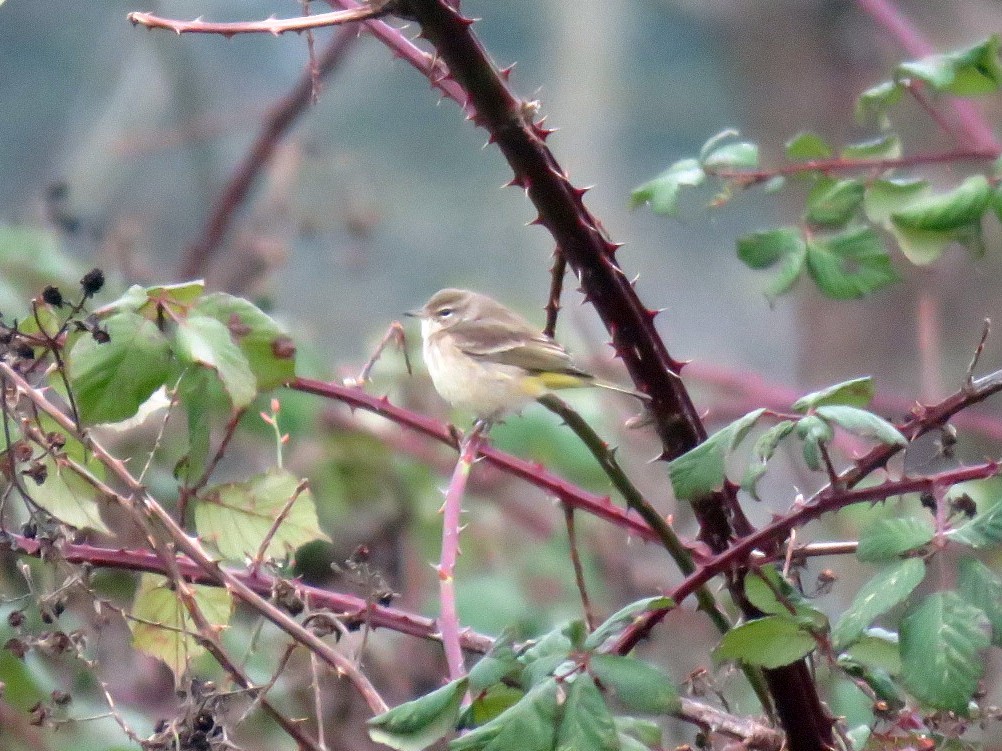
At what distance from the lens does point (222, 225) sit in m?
3.10

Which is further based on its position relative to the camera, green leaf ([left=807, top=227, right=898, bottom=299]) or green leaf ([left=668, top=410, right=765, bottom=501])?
green leaf ([left=807, top=227, right=898, bottom=299])

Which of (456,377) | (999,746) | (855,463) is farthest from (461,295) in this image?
(855,463)

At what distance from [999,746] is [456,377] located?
1820 millimetres

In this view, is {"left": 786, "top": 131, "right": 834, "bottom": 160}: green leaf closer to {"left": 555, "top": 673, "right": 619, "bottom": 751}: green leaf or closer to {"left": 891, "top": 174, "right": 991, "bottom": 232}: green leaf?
{"left": 891, "top": 174, "right": 991, "bottom": 232}: green leaf

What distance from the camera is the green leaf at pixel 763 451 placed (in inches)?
43.5

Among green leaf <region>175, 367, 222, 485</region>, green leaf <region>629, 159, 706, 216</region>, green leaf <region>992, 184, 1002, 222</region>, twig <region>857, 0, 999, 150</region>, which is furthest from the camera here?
twig <region>857, 0, 999, 150</region>

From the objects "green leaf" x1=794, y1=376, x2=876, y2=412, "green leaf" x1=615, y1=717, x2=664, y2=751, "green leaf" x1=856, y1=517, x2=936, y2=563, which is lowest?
"green leaf" x1=615, y1=717, x2=664, y2=751

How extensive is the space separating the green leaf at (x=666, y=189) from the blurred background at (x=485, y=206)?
337mm

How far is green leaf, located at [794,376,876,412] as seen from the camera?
1.14 m

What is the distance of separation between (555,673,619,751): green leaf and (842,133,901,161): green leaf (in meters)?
1.03

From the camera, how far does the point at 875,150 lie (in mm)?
1753

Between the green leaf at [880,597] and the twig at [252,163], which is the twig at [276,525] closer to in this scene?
the green leaf at [880,597]

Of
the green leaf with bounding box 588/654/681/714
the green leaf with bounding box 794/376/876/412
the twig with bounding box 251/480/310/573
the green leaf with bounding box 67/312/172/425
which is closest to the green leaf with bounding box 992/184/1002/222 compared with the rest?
the green leaf with bounding box 794/376/876/412

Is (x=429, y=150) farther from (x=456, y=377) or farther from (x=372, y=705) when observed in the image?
(x=372, y=705)
